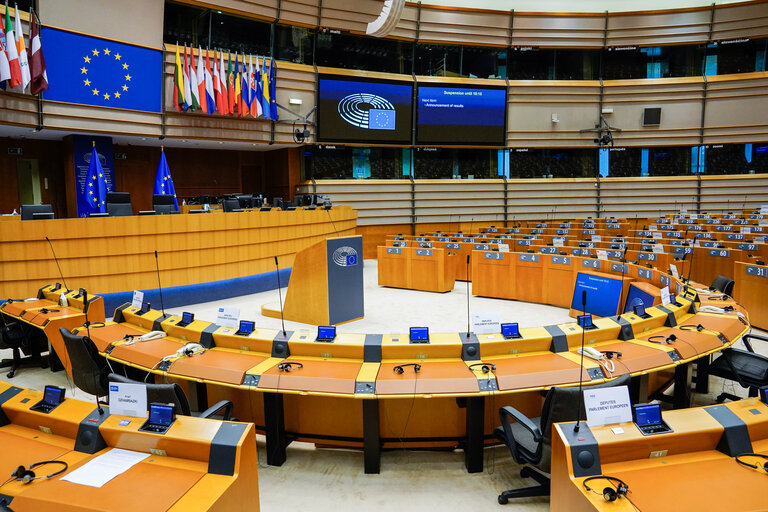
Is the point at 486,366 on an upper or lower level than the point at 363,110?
lower

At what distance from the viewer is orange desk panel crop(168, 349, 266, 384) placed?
3.46 metres

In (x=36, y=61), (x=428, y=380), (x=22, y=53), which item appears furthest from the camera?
(x=36, y=61)

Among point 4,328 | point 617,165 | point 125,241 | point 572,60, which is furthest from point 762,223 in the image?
point 4,328

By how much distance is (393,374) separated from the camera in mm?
3420

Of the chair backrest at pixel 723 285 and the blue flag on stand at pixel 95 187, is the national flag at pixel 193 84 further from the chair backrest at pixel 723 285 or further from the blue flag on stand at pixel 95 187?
the chair backrest at pixel 723 285

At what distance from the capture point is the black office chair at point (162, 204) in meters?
8.68

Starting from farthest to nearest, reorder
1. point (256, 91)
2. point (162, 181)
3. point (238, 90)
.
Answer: point (256, 91) < point (238, 90) < point (162, 181)

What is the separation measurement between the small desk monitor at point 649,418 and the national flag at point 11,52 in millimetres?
10729

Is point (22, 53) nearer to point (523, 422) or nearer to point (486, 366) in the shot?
point (486, 366)

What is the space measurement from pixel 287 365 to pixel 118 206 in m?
6.13

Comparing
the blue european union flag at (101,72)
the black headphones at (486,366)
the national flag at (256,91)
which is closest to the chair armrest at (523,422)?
the black headphones at (486,366)

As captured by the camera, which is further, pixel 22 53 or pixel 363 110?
pixel 363 110

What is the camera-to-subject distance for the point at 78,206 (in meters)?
10.6

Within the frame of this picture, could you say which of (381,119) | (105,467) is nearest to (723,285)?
(105,467)
